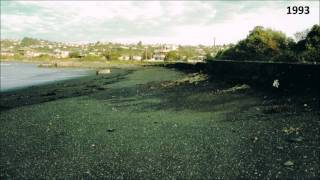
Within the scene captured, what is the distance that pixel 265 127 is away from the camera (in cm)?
2323

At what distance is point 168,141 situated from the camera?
21109 mm

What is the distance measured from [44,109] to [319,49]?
4185cm

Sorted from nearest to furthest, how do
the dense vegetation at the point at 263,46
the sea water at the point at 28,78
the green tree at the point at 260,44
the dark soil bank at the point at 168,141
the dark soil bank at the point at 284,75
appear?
the dark soil bank at the point at 168,141 → the dark soil bank at the point at 284,75 → the sea water at the point at 28,78 → the dense vegetation at the point at 263,46 → the green tree at the point at 260,44

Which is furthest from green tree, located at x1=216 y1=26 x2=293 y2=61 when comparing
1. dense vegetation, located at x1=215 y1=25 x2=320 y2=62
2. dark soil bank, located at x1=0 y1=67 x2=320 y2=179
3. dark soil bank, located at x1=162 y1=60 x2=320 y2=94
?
dark soil bank, located at x1=0 y1=67 x2=320 y2=179

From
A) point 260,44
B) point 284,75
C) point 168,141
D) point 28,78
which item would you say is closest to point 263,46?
point 260,44

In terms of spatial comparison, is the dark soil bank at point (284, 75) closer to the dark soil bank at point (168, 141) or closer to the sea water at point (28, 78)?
the dark soil bank at point (168, 141)

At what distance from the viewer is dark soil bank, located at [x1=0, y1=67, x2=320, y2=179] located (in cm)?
1605

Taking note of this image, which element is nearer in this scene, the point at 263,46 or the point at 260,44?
the point at 263,46

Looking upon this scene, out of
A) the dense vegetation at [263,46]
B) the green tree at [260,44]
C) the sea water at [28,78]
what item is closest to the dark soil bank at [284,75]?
the dense vegetation at [263,46]

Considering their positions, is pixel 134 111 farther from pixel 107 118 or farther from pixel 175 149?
pixel 175 149

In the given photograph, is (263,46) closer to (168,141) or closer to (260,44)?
(260,44)

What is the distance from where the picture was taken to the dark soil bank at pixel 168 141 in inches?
632

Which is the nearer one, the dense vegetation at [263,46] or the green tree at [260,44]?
the dense vegetation at [263,46]

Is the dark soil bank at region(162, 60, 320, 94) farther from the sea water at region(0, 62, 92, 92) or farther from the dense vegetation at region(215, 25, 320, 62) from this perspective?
the sea water at region(0, 62, 92, 92)
